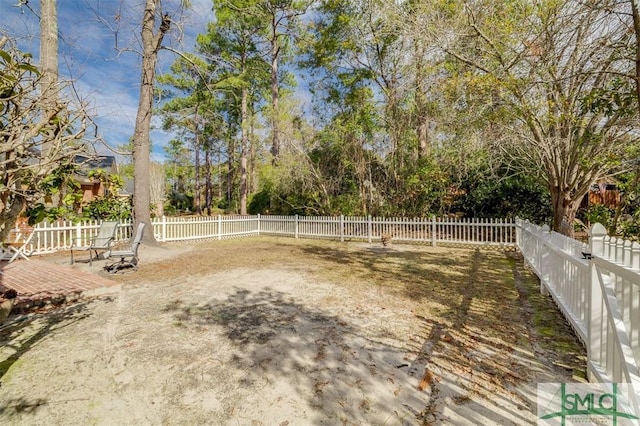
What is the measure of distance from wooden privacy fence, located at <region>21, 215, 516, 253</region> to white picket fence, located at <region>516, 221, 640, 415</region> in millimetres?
7250

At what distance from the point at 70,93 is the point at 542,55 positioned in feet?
21.8

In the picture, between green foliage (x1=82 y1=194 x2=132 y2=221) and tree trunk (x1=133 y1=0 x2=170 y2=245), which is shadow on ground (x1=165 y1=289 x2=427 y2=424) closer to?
tree trunk (x1=133 y1=0 x2=170 y2=245)

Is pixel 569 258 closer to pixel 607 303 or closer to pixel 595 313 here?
pixel 595 313

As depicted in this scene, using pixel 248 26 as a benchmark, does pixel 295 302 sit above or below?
below

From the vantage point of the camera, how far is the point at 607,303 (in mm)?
2238

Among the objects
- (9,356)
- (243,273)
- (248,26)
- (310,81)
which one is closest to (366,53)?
(310,81)

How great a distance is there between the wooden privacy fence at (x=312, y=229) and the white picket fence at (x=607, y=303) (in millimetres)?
7250

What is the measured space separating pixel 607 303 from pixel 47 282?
777cm

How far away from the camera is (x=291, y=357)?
10.0 ft

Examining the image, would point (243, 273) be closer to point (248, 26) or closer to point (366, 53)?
point (366, 53)

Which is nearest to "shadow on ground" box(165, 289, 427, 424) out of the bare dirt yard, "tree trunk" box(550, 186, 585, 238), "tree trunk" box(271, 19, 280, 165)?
the bare dirt yard

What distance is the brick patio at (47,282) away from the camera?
188 inches

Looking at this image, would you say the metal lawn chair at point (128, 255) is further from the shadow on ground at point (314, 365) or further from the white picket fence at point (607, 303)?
the white picket fence at point (607, 303)

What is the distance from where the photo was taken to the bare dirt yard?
2.29 meters
